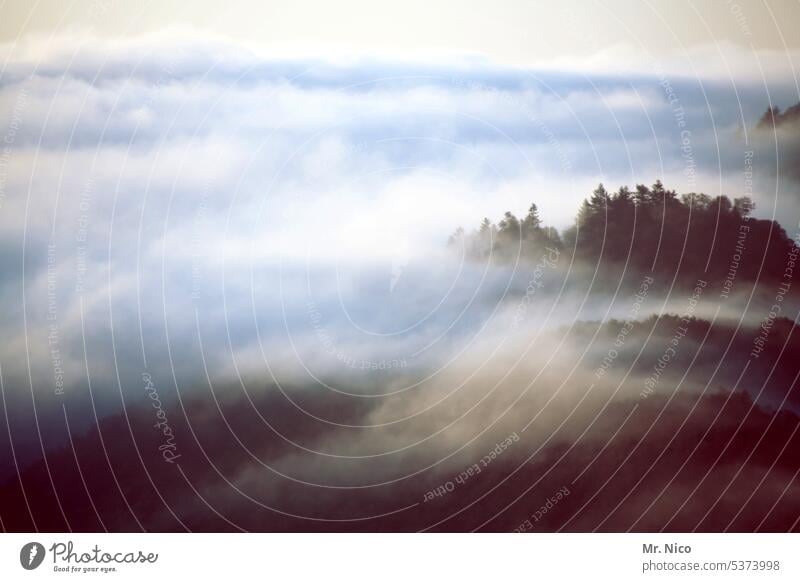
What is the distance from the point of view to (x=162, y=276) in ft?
11.3

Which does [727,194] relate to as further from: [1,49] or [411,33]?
[1,49]

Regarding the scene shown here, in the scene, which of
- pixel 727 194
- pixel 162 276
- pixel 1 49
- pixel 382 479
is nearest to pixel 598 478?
pixel 382 479

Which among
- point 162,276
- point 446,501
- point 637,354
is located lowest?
point 446,501

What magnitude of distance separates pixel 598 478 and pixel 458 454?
1.93 ft

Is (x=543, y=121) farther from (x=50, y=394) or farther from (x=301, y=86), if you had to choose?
(x=50, y=394)

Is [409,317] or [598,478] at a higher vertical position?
[409,317]

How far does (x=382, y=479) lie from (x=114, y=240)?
144 cm

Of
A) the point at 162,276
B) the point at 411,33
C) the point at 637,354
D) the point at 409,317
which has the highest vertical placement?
the point at 411,33

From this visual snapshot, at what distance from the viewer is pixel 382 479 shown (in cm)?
A: 347

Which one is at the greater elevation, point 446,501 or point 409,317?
point 409,317

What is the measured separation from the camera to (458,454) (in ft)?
11.5

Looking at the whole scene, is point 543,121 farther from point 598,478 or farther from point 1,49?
point 1,49

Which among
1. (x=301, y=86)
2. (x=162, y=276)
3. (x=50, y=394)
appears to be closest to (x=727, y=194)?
(x=301, y=86)
